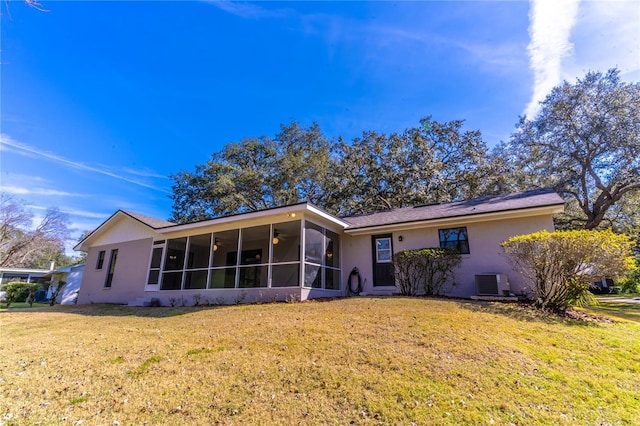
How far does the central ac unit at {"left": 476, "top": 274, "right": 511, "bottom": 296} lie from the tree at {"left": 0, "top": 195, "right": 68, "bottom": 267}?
42.7 m

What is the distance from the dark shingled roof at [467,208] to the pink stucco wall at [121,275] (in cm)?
978

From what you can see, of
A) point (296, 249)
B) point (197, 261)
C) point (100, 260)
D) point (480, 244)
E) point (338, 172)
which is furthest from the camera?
point (338, 172)

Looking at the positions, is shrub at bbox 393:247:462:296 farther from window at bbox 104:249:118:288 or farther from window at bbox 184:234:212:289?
window at bbox 104:249:118:288

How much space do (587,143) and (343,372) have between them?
20054 millimetres

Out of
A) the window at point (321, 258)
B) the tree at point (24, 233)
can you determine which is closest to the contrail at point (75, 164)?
the window at point (321, 258)

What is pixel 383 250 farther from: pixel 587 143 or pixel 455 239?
pixel 587 143

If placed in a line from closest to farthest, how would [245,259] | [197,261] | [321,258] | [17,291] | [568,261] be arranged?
[568,261] → [321,258] → [197,261] → [245,259] → [17,291]

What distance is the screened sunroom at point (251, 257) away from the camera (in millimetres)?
10727

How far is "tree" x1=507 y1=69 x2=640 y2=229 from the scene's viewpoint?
51.8 ft

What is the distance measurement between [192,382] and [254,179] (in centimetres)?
2059

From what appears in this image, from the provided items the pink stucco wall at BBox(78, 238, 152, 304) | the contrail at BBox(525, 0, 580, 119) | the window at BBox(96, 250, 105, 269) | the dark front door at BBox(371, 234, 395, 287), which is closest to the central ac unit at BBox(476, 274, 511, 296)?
the dark front door at BBox(371, 234, 395, 287)

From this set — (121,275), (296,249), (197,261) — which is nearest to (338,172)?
(296,249)

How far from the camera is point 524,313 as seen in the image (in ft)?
22.6

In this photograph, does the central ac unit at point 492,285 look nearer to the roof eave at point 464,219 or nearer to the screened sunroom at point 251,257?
the roof eave at point 464,219
